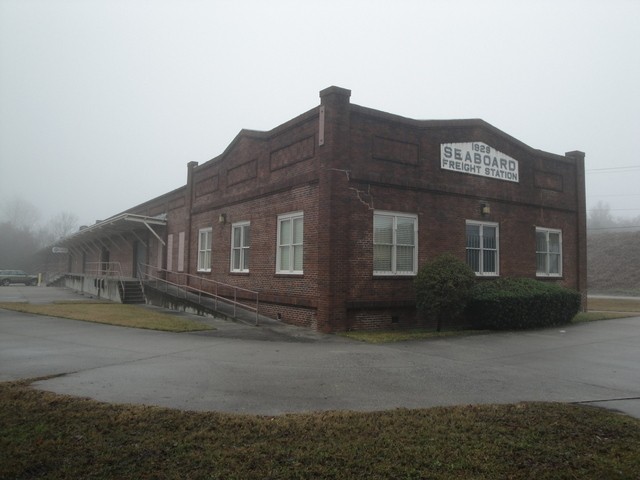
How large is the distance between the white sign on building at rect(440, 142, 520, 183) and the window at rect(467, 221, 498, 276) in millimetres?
1863

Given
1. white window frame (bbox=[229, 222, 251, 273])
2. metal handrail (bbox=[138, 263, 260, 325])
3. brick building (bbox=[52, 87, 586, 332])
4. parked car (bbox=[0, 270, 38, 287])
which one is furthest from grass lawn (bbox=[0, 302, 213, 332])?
parked car (bbox=[0, 270, 38, 287])

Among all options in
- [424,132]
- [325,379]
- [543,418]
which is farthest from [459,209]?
[543,418]

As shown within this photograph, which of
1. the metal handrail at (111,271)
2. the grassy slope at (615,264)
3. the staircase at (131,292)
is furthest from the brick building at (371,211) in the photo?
the grassy slope at (615,264)

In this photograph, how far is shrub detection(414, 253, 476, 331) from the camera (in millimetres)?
13180

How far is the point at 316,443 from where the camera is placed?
4.86 meters

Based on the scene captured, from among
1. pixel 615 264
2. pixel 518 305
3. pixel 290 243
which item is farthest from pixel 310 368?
pixel 615 264

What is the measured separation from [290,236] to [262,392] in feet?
29.2

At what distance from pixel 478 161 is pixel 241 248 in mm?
9173

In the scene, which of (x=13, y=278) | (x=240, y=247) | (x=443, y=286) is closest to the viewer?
(x=443, y=286)

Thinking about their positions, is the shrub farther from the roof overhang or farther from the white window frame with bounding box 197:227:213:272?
the roof overhang

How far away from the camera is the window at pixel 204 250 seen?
21.7 metres

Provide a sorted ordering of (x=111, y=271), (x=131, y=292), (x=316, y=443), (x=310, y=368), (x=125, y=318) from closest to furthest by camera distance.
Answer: (x=316, y=443)
(x=310, y=368)
(x=125, y=318)
(x=131, y=292)
(x=111, y=271)

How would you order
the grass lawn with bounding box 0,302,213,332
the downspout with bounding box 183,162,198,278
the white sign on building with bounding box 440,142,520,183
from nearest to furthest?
the grass lawn with bounding box 0,302,213,332, the white sign on building with bounding box 440,142,520,183, the downspout with bounding box 183,162,198,278

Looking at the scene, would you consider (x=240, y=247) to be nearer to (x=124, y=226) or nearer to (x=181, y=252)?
(x=181, y=252)
